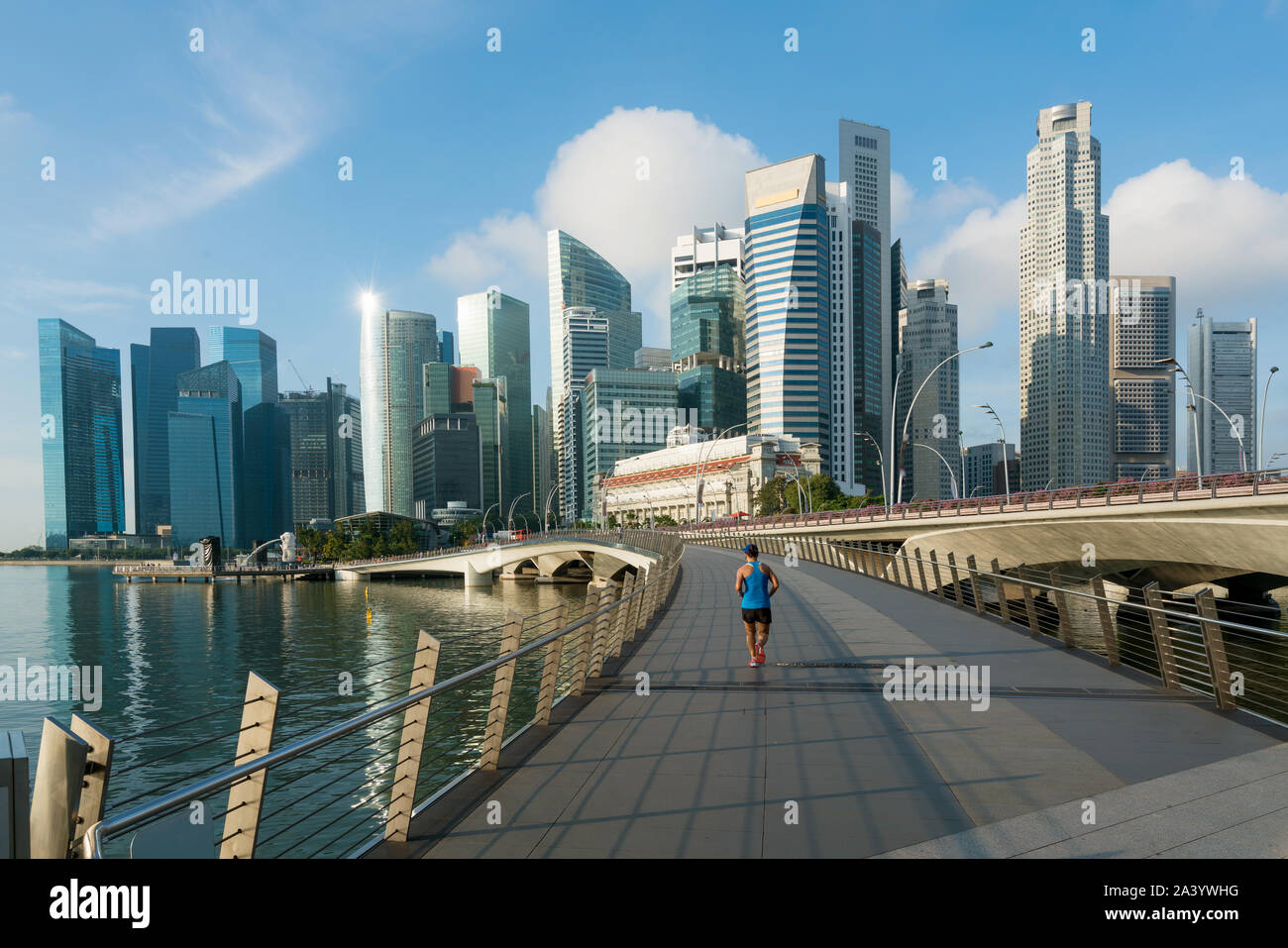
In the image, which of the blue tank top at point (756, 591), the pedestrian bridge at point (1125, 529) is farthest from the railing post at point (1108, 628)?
the pedestrian bridge at point (1125, 529)

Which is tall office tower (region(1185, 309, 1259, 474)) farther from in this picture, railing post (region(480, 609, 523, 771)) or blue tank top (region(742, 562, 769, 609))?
railing post (region(480, 609, 523, 771))

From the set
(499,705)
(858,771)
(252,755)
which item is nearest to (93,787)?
(252,755)

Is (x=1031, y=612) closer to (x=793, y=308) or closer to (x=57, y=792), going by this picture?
(x=57, y=792)

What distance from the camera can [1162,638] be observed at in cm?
977

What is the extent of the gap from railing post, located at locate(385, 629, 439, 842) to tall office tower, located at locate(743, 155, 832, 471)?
167 meters

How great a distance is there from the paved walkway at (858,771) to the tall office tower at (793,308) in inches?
6398

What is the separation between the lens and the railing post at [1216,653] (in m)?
8.66

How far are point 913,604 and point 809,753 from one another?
47.1 feet

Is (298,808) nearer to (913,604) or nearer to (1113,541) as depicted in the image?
(913,604)

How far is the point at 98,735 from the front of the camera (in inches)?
140

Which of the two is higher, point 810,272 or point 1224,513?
point 810,272

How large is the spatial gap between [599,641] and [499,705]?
4.40 metres
